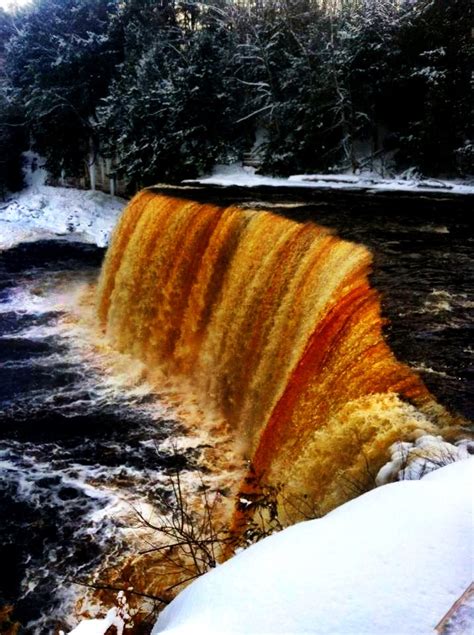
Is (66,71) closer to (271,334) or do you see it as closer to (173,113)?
(173,113)

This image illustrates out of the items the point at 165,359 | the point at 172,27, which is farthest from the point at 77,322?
the point at 172,27

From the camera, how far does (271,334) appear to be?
6.64 m

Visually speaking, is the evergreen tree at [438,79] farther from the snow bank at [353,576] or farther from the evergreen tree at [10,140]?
the evergreen tree at [10,140]

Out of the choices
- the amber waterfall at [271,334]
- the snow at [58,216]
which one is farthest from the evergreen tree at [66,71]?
the amber waterfall at [271,334]

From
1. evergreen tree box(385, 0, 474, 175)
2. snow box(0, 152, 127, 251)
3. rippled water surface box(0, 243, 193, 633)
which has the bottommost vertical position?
rippled water surface box(0, 243, 193, 633)

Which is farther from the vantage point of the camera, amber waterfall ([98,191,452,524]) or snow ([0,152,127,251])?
snow ([0,152,127,251])

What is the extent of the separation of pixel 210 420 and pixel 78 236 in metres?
13.5

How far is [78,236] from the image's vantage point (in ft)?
62.4

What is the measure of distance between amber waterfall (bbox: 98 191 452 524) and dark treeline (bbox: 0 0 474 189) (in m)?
6.91

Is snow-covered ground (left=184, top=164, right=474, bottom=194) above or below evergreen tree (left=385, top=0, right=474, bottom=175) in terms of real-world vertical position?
below

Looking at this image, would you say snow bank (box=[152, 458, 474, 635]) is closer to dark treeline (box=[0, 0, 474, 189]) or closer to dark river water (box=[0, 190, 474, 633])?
dark river water (box=[0, 190, 474, 633])

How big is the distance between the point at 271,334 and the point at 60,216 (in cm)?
1584

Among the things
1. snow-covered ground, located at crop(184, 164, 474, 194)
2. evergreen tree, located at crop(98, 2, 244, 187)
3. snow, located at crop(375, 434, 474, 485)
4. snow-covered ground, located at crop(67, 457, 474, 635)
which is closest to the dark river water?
snow, located at crop(375, 434, 474, 485)

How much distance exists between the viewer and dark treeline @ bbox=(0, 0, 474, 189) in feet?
44.7
